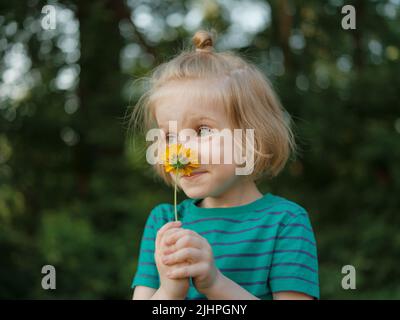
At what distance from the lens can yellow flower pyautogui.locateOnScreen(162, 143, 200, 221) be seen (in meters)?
1.45

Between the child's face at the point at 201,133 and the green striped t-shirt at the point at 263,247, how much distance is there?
4.9 inches

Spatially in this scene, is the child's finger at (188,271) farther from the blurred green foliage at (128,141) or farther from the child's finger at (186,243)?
the blurred green foliage at (128,141)

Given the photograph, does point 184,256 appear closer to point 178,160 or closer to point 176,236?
point 176,236

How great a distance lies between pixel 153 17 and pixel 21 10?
1268mm

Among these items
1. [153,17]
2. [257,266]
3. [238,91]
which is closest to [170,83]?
[238,91]

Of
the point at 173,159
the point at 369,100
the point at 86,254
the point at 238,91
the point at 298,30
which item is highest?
the point at 298,30

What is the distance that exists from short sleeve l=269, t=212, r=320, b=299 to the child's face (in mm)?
213

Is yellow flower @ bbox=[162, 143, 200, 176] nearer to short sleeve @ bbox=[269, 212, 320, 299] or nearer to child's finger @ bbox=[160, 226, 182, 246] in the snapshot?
child's finger @ bbox=[160, 226, 182, 246]

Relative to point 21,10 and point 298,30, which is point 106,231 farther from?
point 298,30

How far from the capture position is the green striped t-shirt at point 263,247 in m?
1.55

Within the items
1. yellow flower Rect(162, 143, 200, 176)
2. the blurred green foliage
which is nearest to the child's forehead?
yellow flower Rect(162, 143, 200, 176)

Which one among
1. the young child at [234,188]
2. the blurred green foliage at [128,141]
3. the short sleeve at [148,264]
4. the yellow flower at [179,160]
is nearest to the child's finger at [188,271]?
the young child at [234,188]

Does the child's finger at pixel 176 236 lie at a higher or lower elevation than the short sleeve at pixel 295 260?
higher

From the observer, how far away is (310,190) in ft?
17.0
